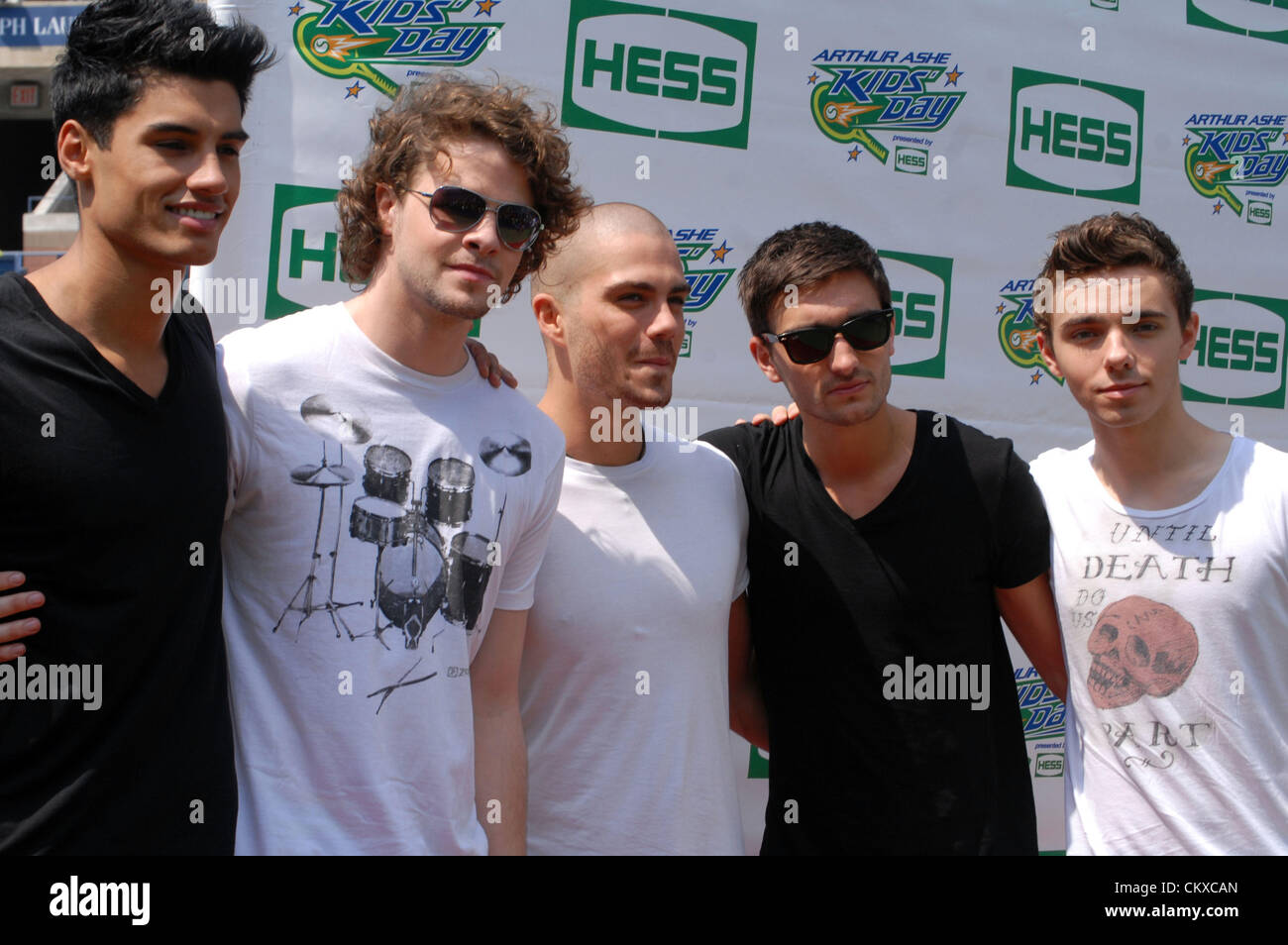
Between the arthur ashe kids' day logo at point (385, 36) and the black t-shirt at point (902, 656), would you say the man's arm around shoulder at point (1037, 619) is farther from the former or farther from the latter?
the arthur ashe kids' day logo at point (385, 36)

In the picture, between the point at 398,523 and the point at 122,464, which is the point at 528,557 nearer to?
the point at 398,523

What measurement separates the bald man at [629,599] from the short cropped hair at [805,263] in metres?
0.23

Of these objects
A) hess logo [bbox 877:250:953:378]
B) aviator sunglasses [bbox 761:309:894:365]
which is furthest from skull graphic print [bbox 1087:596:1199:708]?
hess logo [bbox 877:250:953:378]

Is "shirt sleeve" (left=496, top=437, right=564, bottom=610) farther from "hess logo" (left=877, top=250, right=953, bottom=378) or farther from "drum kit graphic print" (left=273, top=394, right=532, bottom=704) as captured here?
"hess logo" (left=877, top=250, right=953, bottom=378)

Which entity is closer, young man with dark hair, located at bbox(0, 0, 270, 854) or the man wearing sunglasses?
young man with dark hair, located at bbox(0, 0, 270, 854)

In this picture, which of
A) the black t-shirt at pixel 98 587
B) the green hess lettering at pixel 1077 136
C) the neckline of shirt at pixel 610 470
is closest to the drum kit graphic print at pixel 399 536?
the black t-shirt at pixel 98 587

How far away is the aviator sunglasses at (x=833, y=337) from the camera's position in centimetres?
246

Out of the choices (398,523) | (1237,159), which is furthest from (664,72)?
(1237,159)

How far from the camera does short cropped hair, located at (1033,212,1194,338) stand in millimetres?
2457

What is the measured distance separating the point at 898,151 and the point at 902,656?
190 cm

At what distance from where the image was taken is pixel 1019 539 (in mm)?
2439
